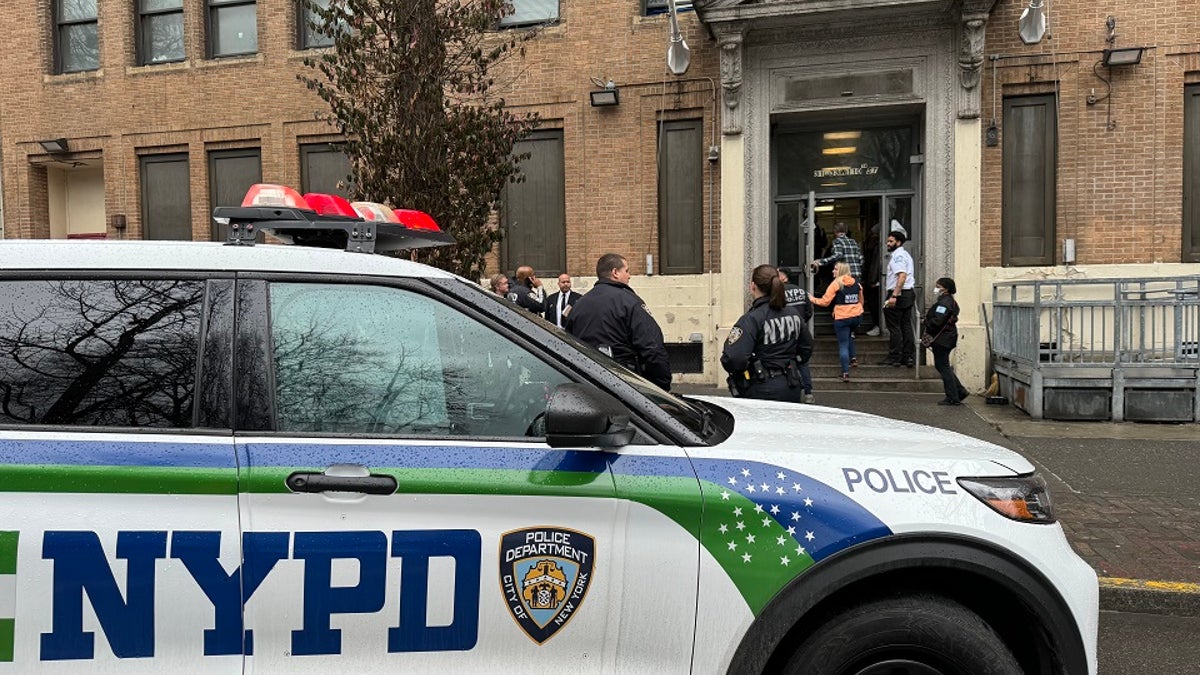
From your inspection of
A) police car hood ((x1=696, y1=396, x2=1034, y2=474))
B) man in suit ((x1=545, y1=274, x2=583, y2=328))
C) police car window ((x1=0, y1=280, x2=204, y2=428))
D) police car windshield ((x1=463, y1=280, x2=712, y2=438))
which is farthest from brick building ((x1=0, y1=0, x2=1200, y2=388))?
police car window ((x1=0, y1=280, x2=204, y2=428))

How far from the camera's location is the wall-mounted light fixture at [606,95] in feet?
39.7

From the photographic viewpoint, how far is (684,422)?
8.01 feet

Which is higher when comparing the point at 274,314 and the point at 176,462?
the point at 274,314

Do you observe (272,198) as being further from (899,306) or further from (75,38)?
(75,38)

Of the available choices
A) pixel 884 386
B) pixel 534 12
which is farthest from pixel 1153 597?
pixel 534 12

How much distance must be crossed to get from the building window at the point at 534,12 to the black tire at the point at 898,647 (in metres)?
12.1

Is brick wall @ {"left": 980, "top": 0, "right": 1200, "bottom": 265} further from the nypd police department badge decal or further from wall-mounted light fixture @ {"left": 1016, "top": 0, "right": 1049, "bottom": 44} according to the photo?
the nypd police department badge decal

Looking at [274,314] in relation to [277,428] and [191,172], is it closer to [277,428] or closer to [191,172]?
[277,428]

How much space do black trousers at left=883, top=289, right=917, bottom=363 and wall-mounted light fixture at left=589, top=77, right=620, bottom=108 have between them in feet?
16.9

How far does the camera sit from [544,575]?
2.15 m

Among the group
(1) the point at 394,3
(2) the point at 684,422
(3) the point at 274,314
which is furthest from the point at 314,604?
(1) the point at 394,3

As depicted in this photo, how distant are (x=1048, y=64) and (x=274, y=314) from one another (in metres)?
12.1

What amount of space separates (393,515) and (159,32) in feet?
50.8

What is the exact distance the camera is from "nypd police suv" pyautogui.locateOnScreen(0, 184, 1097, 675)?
6.70ft
